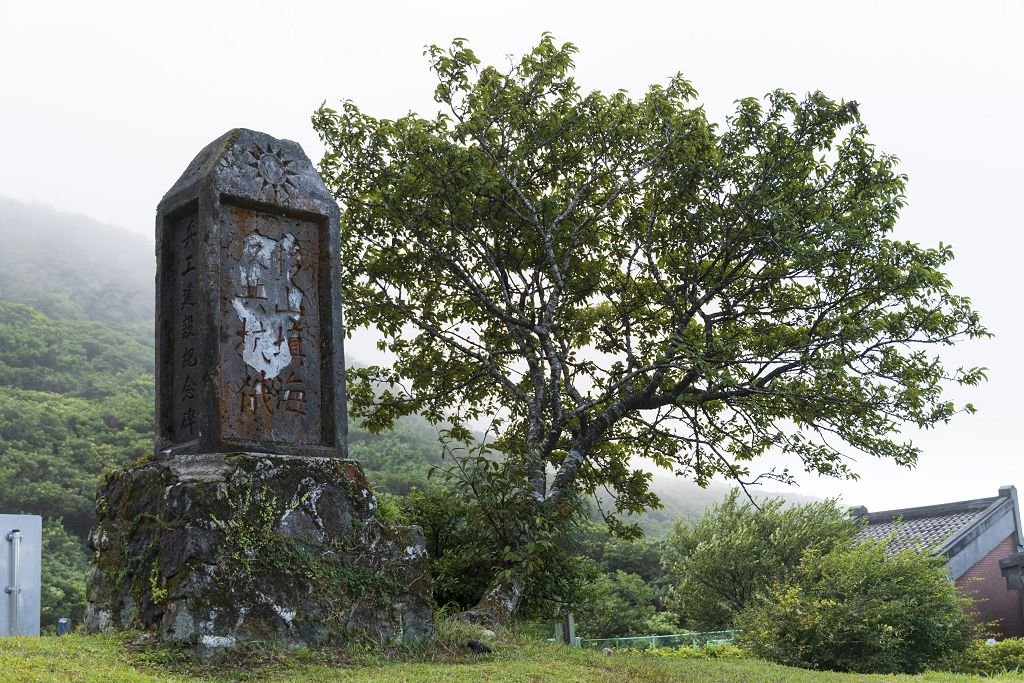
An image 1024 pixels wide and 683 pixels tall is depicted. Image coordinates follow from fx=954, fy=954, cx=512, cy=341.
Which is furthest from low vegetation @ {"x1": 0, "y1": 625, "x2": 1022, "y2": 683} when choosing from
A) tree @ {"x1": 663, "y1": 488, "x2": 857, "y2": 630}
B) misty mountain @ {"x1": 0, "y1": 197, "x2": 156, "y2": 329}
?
misty mountain @ {"x1": 0, "y1": 197, "x2": 156, "y2": 329}

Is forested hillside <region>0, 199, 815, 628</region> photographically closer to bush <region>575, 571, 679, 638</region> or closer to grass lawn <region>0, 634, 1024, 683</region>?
bush <region>575, 571, 679, 638</region>

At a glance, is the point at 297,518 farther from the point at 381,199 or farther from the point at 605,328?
the point at 605,328

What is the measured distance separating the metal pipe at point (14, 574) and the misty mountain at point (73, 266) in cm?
4639

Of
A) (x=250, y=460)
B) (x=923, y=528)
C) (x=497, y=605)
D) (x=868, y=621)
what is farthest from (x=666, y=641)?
(x=250, y=460)

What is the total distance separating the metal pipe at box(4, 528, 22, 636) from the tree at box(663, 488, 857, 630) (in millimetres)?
16028

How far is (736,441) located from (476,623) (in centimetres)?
604

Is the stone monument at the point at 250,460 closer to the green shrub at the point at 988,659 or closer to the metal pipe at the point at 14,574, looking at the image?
the metal pipe at the point at 14,574

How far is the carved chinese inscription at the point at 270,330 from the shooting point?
7898mm

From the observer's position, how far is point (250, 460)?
758cm

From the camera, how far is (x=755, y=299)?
Answer: 45.7ft

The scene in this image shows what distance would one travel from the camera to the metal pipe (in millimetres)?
12922

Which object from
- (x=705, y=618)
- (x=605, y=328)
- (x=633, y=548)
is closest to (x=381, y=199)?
(x=605, y=328)

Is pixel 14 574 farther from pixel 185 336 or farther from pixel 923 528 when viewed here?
pixel 923 528

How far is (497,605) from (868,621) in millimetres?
7087
